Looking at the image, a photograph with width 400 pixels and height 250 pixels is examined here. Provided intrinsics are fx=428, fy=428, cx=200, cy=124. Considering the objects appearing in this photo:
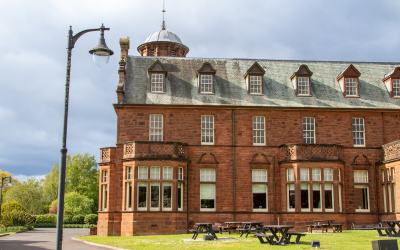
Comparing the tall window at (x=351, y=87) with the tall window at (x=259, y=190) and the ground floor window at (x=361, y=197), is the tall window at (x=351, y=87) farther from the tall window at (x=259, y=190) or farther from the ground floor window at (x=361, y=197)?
the tall window at (x=259, y=190)

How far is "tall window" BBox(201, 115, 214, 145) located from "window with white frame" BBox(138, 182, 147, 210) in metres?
5.35

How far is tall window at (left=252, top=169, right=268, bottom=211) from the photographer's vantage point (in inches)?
1173

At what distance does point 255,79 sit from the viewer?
3228 cm

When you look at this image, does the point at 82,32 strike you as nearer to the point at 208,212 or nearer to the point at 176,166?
the point at 176,166

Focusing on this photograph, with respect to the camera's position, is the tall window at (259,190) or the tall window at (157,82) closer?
the tall window at (259,190)

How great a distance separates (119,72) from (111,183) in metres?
8.00

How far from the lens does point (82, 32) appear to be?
1237 cm

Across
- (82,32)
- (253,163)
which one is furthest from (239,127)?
(82,32)

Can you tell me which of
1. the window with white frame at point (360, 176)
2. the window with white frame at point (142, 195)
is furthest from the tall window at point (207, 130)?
the window with white frame at point (360, 176)

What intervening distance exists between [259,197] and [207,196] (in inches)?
144

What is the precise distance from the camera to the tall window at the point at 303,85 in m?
32.2

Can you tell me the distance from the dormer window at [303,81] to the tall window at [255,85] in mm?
2728

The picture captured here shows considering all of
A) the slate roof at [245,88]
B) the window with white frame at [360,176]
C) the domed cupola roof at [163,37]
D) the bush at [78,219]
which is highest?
the domed cupola roof at [163,37]

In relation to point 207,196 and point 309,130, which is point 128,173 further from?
point 309,130
